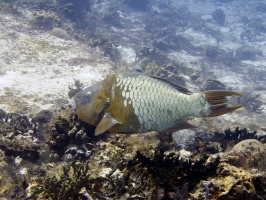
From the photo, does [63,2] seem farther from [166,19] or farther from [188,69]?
[188,69]

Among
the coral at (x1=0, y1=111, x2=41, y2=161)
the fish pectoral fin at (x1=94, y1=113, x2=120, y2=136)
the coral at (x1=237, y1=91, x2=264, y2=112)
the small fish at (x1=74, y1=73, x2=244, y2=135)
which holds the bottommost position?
the coral at (x1=237, y1=91, x2=264, y2=112)

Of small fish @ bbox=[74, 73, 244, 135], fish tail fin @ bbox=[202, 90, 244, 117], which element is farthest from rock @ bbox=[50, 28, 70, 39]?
fish tail fin @ bbox=[202, 90, 244, 117]

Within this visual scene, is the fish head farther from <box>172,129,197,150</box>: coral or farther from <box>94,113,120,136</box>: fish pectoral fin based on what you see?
<box>172,129,197,150</box>: coral

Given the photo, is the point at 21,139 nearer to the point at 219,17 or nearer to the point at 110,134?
the point at 110,134

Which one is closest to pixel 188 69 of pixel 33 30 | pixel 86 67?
pixel 86 67

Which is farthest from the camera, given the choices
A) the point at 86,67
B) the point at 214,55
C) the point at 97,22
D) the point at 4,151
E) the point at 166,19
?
the point at 166,19

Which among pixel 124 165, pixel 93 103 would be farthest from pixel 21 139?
pixel 93 103

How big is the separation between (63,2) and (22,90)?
15.7 m

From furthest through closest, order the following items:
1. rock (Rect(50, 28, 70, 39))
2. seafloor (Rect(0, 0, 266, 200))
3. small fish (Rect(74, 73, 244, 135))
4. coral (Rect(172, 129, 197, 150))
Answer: rock (Rect(50, 28, 70, 39))
coral (Rect(172, 129, 197, 150))
seafloor (Rect(0, 0, 266, 200))
small fish (Rect(74, 73, 244, 135))

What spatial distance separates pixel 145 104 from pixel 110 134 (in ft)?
6.63

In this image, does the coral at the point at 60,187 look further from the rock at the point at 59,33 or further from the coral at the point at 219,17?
the coral at the point at 219,17

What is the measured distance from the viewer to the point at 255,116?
1099cm

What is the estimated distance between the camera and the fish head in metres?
2.96

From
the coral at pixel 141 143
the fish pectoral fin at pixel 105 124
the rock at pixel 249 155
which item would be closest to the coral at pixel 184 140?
the coral at pixel 141 143
